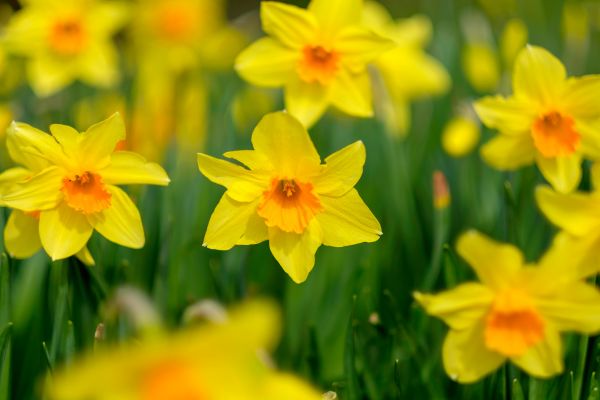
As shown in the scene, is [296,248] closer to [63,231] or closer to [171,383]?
[63,231]

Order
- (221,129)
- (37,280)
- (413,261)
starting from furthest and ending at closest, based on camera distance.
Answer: (221,129), (413,261), (37,280)

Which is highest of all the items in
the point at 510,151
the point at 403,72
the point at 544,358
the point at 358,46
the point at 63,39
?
the point at 358,46

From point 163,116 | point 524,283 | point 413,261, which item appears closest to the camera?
point 524,283

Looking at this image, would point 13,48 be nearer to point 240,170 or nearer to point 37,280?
point 37,280

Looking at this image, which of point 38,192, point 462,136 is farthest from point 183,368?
point 462,136

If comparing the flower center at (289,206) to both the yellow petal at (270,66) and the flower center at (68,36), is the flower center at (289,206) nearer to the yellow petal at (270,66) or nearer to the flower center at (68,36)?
the yellow petal at (270,66)

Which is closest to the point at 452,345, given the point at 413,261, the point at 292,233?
the point at 292,233
